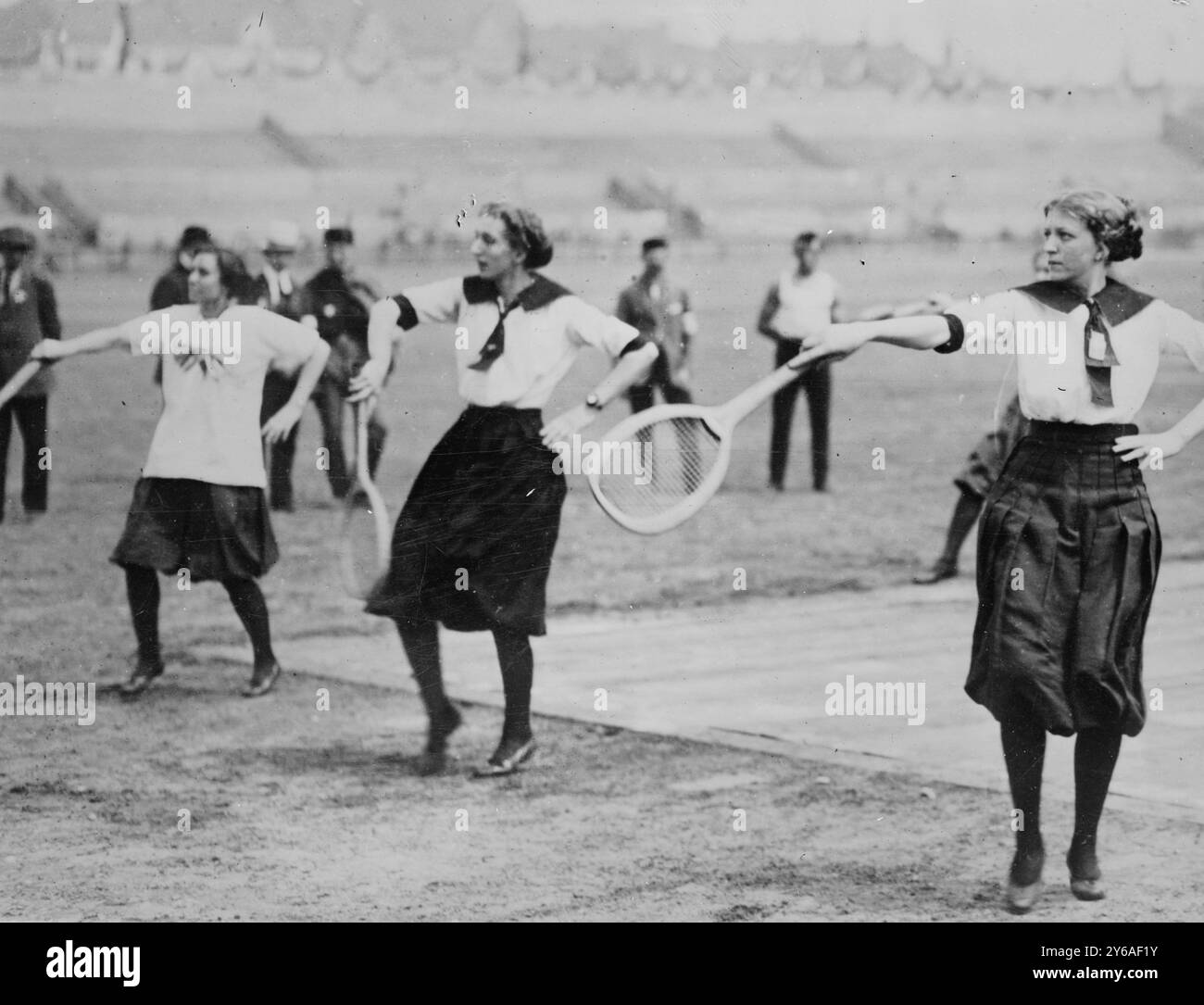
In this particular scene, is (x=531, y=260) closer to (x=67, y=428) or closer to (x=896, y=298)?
(x=896, y=298)

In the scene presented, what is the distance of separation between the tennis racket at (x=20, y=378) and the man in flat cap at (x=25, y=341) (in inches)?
3.6

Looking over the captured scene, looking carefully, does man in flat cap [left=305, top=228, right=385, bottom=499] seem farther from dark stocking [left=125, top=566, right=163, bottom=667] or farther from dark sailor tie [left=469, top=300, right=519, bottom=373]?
dark stocking [left=125, top=566, right=163, bottom=667]

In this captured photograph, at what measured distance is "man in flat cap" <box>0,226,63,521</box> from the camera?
707cm

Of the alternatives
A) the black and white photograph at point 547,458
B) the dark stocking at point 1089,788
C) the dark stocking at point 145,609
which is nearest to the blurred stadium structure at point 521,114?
the black and white photograph at point 547,458

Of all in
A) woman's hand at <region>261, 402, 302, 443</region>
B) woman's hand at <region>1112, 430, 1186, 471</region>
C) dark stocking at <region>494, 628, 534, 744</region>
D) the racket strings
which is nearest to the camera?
woman's hand at <region>1112, 430, 1186, 471</region>

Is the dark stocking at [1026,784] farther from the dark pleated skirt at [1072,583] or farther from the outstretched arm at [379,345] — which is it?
the outstretched arm at [379,345]

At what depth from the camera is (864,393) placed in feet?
39.7

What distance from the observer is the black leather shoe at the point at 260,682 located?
716 centimetres

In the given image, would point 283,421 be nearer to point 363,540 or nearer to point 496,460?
point 363,540

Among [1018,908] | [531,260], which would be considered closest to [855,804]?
[1018,908]

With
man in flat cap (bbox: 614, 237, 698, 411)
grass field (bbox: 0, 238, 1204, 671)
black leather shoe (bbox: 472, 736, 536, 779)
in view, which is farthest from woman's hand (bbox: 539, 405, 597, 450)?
black leather shoe (bbox: 472, 736, 536, 779)

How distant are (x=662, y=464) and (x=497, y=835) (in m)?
1.22

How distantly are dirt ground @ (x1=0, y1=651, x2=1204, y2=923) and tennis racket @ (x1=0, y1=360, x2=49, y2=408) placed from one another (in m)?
1.14
